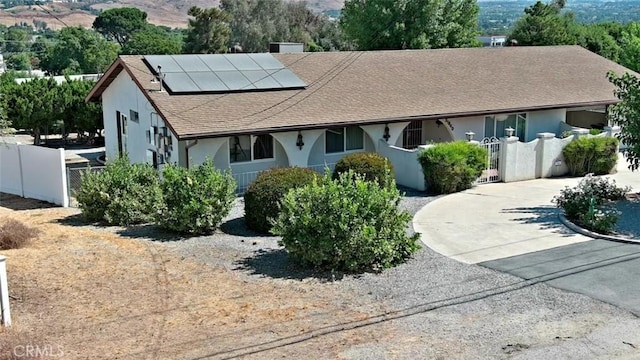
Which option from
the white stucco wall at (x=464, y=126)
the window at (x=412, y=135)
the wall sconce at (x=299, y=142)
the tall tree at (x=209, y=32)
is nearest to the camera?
the wall sconce at (x=299, y=142)

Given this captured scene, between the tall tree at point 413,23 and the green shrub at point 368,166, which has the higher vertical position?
the tall tree at point 413,23

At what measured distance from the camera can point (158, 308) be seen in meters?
11.6

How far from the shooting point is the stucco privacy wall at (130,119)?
75.3 ft

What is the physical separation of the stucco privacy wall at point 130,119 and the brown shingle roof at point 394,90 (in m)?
0.60

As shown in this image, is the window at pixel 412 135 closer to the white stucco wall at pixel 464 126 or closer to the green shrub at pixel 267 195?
the white stucco wall at pixel 464 126

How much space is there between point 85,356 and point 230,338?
6.72 ft

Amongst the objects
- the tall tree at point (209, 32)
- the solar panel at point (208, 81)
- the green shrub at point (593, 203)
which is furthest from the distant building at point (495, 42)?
the green shrub at point (593, 203)

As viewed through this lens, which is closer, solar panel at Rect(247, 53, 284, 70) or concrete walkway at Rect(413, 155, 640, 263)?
concrete walkway at Rect(413, 155, 640, 263)

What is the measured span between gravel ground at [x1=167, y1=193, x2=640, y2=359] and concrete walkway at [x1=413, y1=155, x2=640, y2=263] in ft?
3.65

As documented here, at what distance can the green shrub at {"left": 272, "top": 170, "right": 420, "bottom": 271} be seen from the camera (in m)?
13.4

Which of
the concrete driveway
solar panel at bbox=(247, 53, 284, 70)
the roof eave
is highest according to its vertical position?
solar panel at bbox=(247, 53, 284, 70)

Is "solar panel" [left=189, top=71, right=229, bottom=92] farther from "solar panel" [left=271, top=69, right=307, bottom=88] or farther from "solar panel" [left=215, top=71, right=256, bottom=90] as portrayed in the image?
"solar panel" [left=271, top=69, right=307, bottom=88]

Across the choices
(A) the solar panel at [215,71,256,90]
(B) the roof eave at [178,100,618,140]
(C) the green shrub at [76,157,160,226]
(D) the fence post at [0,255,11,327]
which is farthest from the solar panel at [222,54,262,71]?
(D) the fence post at [0,255,11,327]

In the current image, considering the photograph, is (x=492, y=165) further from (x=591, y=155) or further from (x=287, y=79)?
(x=287, y=79)
